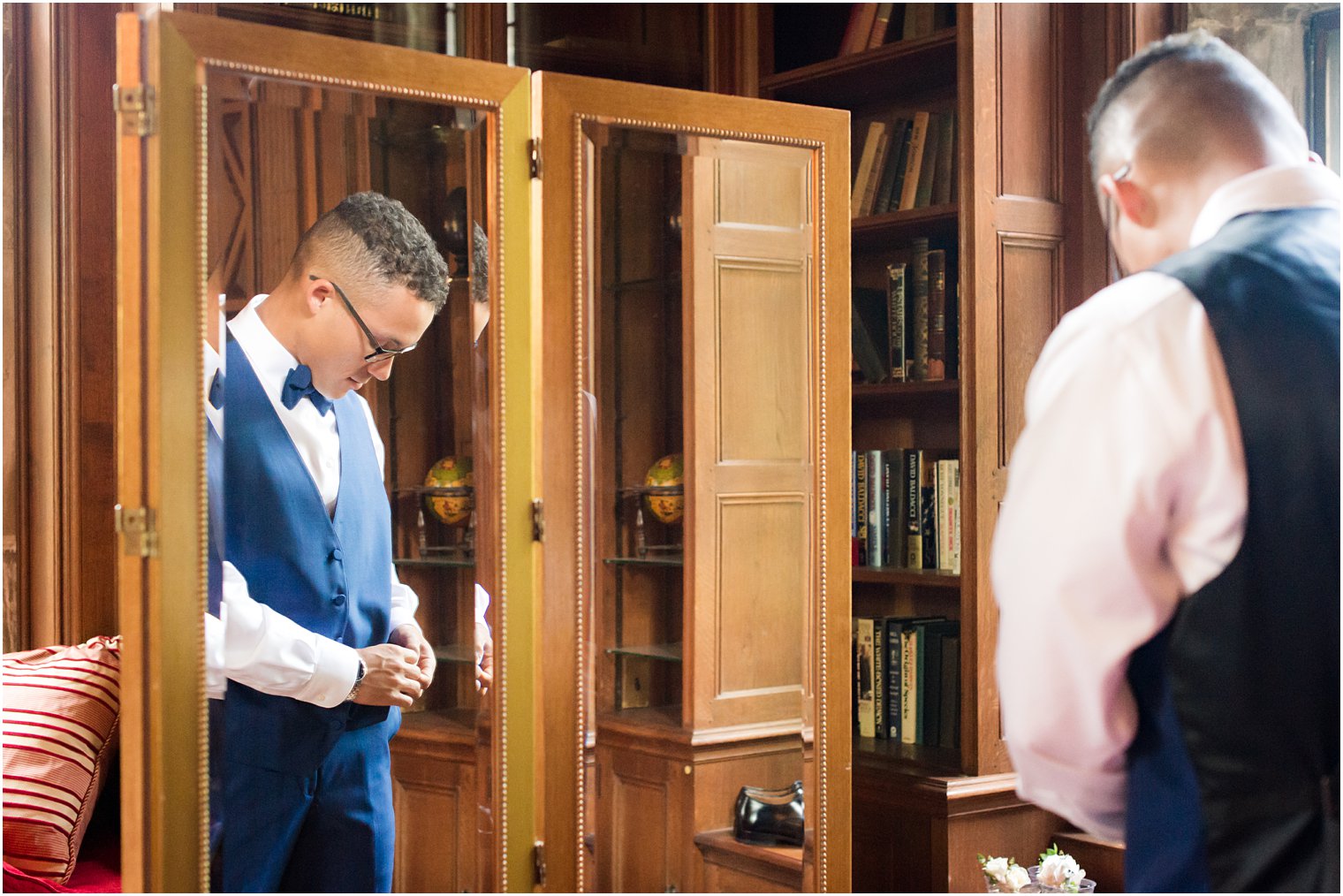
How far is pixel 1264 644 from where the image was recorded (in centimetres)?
164

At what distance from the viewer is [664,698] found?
7.77ft

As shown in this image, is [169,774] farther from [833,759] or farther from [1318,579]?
[1318,579]

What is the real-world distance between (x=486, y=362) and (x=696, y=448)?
42cm

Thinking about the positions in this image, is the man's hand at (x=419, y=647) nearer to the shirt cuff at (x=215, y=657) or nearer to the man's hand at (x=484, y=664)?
the man's hand at (x=484, y=664)

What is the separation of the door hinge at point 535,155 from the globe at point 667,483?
526 millimetres

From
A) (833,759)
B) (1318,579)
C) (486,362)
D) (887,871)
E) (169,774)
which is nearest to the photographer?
(1318,579)

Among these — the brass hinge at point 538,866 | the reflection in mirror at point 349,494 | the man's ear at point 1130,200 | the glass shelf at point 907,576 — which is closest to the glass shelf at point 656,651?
the reflection in mirror at point 349,494

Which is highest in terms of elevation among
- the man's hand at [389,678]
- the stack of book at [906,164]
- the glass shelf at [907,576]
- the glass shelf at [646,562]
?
the stack of book at [906,164]

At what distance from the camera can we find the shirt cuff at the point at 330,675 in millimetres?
2008

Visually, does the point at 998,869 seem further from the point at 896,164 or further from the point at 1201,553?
the point at 896,164

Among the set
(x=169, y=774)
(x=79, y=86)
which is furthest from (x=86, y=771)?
(x=79, y=86)

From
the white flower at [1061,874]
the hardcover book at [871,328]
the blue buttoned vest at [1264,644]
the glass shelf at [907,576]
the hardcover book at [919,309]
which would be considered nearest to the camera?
the blue buttoned vest at [1264,644]

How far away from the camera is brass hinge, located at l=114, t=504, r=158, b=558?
194 centimetres

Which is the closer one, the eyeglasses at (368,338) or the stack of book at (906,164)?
the eyeglasses at (368,338)
